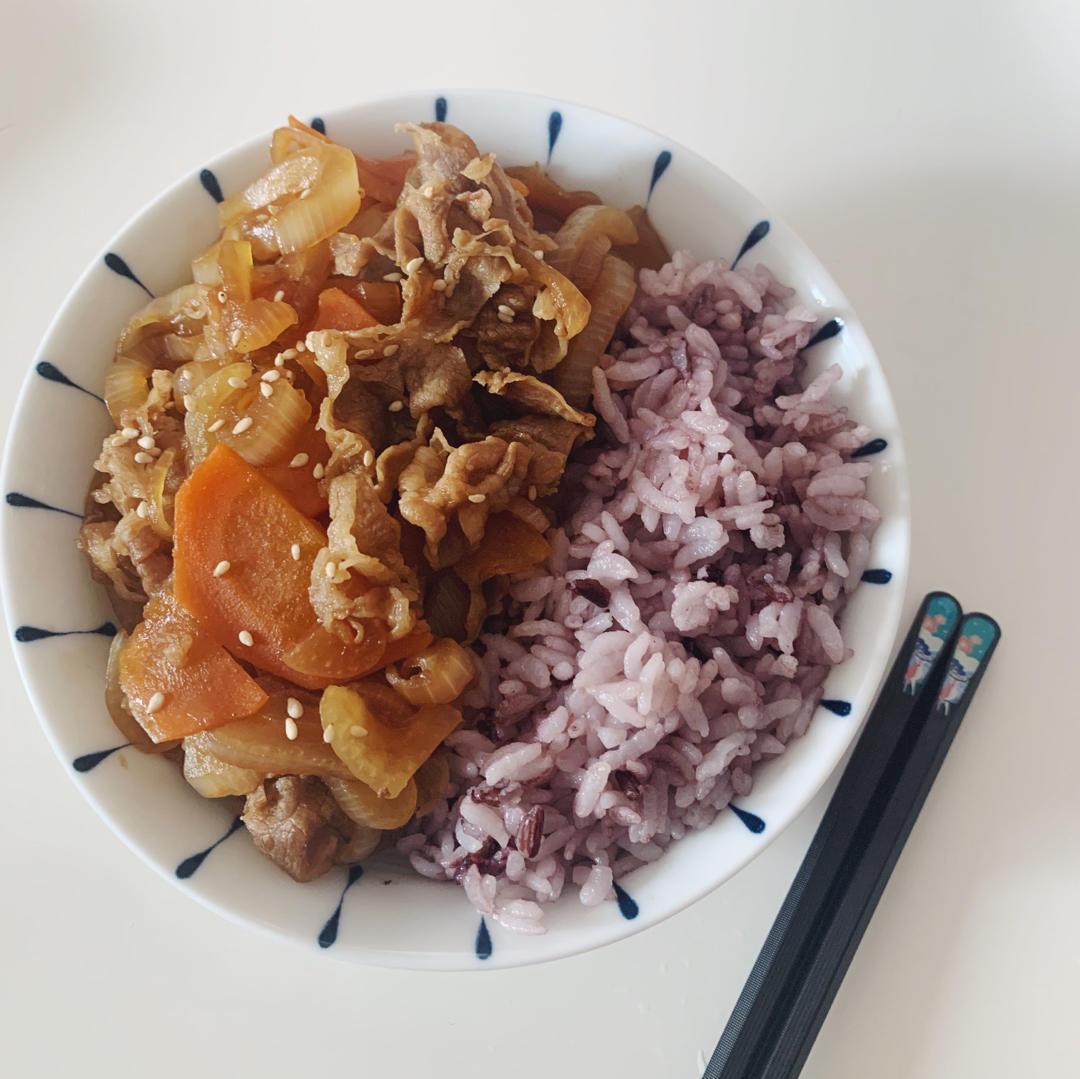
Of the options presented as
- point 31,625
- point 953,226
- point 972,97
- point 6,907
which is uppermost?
point 972,97

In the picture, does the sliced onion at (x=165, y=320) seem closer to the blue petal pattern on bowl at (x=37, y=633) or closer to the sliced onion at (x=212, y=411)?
the sliced onion at (x=212, y=411)

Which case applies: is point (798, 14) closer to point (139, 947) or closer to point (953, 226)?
point (953, 226)

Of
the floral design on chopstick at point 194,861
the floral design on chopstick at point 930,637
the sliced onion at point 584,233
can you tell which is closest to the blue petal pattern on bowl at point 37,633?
the floral design on chopstick at point 194,861

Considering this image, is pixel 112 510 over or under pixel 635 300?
under

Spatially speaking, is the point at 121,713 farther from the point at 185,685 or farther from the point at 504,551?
the point at 504,551

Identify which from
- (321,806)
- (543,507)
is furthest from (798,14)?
(321,806)
